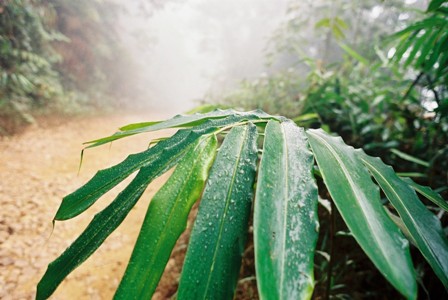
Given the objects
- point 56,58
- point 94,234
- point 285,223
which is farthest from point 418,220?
point 56,58

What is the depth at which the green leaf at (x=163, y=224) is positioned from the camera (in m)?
0.33

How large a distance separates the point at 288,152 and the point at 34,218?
2652mm

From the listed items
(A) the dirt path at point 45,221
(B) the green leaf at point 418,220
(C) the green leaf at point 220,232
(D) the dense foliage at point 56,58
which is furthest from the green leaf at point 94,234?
(D) the dense foliage at point 56,58

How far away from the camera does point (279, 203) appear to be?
33cm

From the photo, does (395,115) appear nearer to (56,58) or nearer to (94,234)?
(94,234)

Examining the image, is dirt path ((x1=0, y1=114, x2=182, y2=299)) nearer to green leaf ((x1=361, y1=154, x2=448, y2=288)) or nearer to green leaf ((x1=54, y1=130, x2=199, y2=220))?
green leaf ((x1=54, y1=130, x2=199, y2=220))

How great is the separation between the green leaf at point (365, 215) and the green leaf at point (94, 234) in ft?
0.98

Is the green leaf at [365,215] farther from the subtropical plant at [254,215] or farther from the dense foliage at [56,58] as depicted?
the dense foliage at [56,58]

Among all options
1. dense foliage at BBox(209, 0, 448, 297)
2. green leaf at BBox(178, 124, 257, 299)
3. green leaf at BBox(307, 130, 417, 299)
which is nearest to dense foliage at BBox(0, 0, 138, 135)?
dense foliage at BBox(209, 0, 448, 297)

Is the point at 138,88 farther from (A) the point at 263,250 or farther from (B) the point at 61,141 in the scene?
(A) the point at 263,250

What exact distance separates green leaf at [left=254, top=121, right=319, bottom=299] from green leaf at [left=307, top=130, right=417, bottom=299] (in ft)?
0.13

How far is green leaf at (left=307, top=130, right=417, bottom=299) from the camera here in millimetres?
276

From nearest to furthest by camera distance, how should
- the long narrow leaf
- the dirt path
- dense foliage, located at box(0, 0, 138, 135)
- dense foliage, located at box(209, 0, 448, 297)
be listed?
the long narrow leaf
dense foliage, located at box(209, 0, 448, 297)
the dirt path
dense foliage, located at box(0, 0, 138, 135)

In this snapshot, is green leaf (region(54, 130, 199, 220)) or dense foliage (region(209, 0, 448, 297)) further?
dense foliage (region(209, 0, 448, 297))
